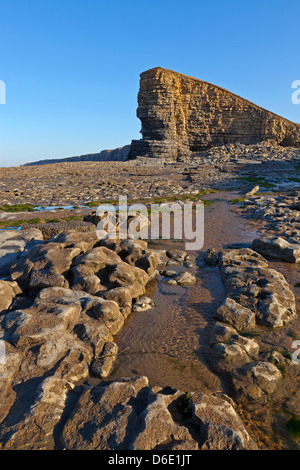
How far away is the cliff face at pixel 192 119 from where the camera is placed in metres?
43.5

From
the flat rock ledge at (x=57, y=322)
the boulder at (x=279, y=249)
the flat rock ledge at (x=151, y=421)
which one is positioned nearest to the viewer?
the flat rock ledge at (x=151, y=421)

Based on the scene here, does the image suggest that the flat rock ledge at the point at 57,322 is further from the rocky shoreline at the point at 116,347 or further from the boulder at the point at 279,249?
the boulder at the point at 279,249

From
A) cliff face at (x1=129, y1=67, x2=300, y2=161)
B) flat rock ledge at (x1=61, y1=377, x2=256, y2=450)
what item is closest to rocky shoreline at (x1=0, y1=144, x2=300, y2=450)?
flat rock ledge at (x1=61, y1=377, x2=256, y2=450)

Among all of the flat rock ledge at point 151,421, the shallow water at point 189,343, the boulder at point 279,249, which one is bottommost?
the shallow water at point 189,343

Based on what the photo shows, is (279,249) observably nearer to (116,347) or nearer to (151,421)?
(116,347)

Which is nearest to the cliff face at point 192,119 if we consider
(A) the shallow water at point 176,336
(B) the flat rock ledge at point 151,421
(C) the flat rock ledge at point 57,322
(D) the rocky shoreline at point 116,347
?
(D) the rocky shoreline at point 116,347

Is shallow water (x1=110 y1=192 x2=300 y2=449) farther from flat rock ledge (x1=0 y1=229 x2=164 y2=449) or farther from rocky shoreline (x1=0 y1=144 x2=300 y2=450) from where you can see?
flat rock ledge (x1=0 y1=229 x2=164 y2=449)

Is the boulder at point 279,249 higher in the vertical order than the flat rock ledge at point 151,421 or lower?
higher

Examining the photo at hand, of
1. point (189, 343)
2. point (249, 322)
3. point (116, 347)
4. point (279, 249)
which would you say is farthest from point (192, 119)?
point (116, 347)

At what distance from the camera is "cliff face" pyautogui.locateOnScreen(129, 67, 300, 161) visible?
1713 inches

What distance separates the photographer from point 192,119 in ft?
155

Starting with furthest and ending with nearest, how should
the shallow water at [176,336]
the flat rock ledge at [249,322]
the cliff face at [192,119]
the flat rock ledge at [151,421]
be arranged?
the cliff face at [192,119] < the shallow water at [176,336] < the flat rock ledge at [249,322] < the flat rock ledge at [151,421]
